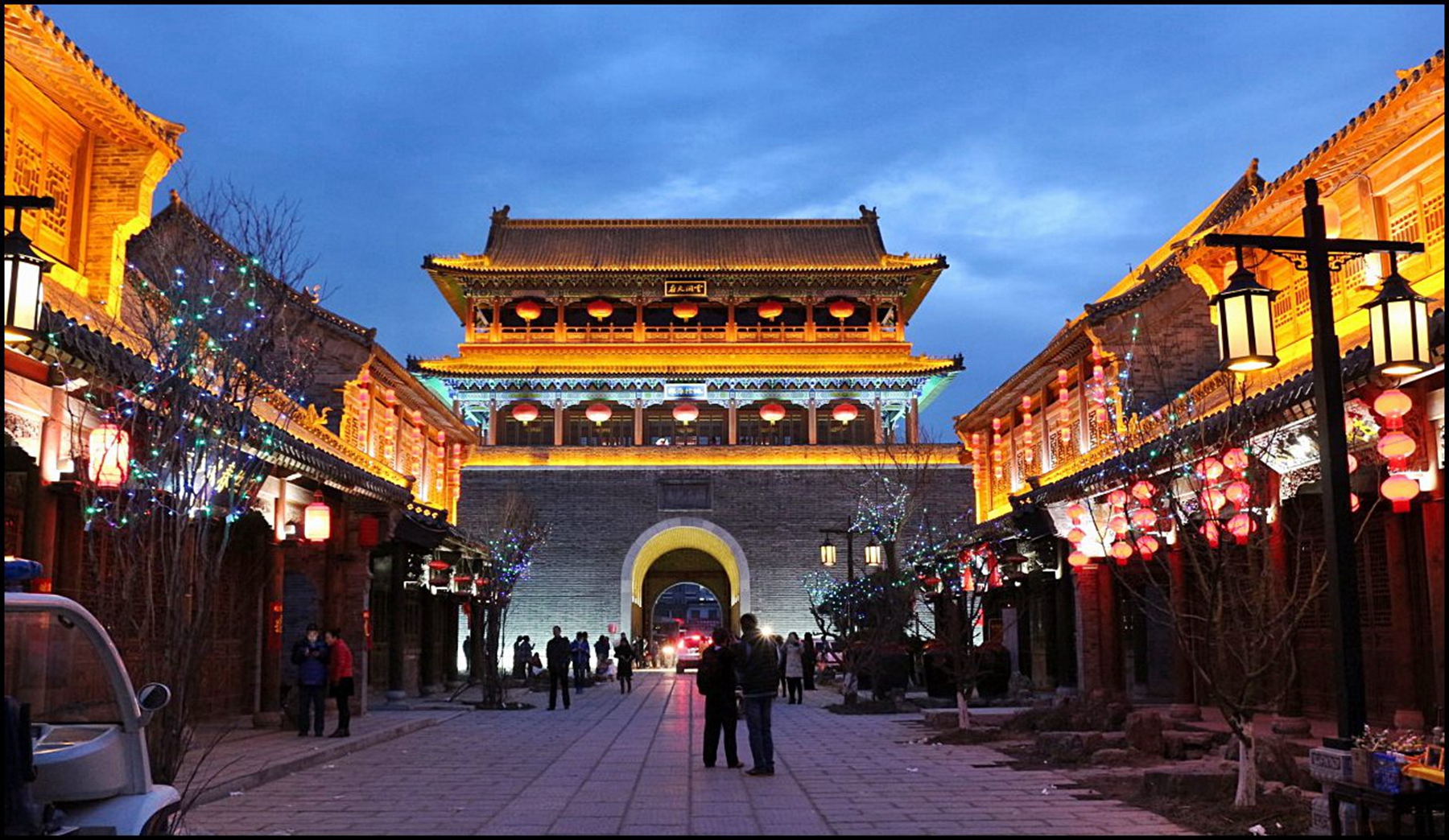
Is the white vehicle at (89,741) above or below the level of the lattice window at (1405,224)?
below

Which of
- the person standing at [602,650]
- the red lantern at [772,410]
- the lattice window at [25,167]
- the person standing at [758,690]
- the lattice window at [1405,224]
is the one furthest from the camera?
the red lantern at [772,410]

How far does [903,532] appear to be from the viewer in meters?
38.3

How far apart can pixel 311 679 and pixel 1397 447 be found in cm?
1055

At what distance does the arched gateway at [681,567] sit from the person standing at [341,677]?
982 inches

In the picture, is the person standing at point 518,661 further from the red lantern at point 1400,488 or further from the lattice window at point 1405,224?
the red lantern at point 1400,488

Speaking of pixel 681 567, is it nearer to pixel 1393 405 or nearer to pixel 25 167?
pixel 25 167

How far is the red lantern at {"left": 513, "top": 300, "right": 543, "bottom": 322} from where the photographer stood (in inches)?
1677

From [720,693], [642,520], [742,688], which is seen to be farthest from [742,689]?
[642,520]

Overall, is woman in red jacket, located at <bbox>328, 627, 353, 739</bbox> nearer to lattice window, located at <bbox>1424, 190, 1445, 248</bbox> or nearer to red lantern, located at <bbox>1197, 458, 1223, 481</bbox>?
red lantern, located at <bbox>1197, 458, 1223, 481</bbox>

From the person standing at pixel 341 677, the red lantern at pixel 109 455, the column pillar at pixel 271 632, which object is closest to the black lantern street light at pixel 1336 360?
the red lantern at pixel 109 455

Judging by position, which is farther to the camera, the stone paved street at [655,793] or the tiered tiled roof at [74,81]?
the tiered tiled roof at [74,81]

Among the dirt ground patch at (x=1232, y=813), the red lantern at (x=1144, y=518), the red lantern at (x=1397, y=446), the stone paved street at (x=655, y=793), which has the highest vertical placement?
the red lantern at (x=1397, y=446)

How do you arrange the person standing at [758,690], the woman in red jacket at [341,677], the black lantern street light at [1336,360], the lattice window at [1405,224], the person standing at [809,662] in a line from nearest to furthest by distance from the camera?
1. the black lantern street light at [1336,360]
2. the person standing at [758,690]
3. the lattice window at [1405,224]
4. the woman in red jacket at [341,677]
5. the person standing at [809,662]

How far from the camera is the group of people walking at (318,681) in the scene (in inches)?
547
